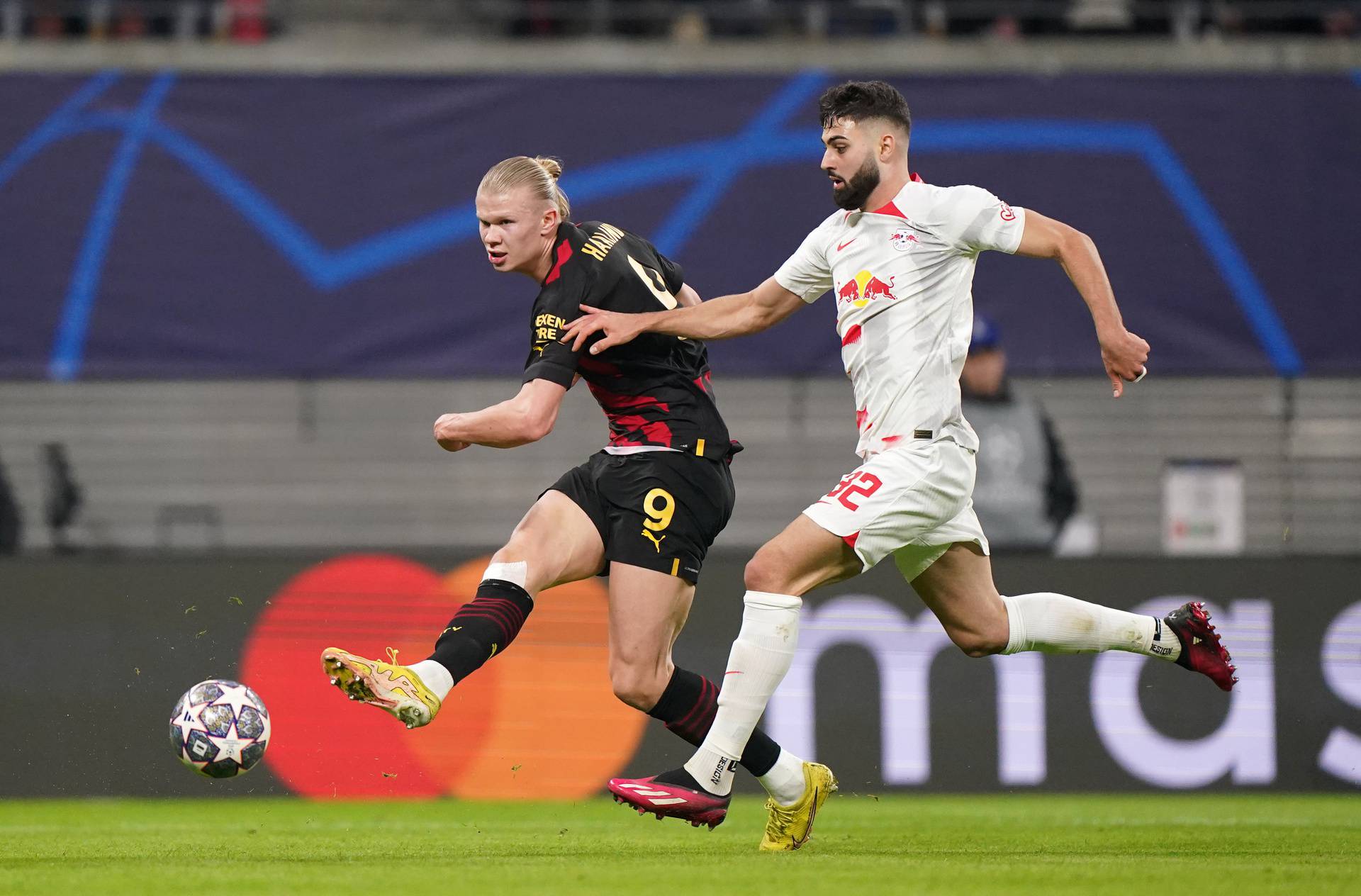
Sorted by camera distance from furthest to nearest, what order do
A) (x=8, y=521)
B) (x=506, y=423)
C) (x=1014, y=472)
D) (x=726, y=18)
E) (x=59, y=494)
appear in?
(x=726, y=18) < (x=59, y=494) < (x=8, y=521) < (x=1014, y=472) < (x=506, y=423)

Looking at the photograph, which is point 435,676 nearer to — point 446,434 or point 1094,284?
point 446,434

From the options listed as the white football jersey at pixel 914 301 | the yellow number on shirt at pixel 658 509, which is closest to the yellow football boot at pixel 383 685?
the yellow number on shirt at pixel 658 509

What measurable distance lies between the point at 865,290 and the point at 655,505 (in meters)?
0.99

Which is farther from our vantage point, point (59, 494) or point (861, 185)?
point (59, 494)

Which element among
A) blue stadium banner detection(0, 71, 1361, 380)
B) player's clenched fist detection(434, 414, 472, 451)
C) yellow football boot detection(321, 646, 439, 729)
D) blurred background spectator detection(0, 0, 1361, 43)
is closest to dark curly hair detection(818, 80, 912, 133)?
player's clenched fist detection(434, 414, 472, 451)

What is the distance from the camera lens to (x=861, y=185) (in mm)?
5434

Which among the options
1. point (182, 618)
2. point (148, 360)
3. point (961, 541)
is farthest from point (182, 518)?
point (961, 541)

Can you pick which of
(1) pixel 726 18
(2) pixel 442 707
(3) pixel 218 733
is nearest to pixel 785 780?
(3) pixel 218 733

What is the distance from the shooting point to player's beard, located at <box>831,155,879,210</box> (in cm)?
541

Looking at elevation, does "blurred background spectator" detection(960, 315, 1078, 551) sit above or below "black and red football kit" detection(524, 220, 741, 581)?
below

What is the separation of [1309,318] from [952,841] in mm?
5775

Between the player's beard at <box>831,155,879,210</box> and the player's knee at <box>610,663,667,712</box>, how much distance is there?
165 centimetres

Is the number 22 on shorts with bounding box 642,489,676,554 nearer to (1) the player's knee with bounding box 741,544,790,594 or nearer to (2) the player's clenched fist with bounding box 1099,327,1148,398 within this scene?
(1) the player's knee with bounding box 741,544,790,594

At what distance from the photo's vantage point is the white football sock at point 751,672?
5289mm
